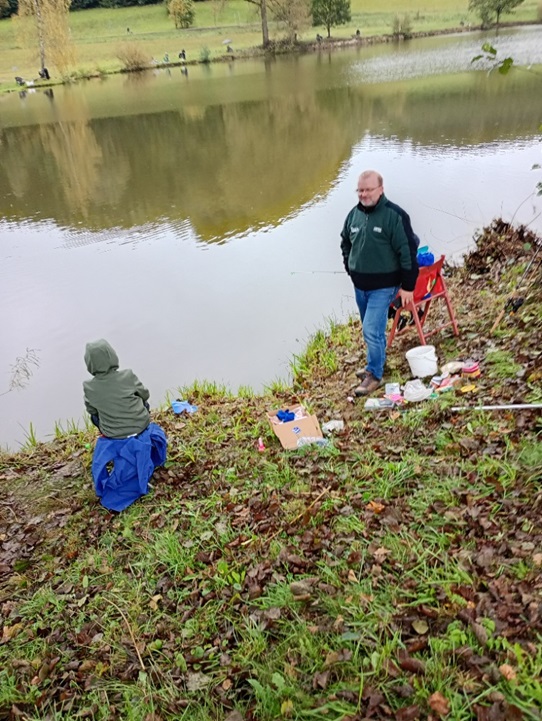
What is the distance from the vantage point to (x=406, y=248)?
4.70m

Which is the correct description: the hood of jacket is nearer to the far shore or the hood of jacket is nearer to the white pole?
the white pole

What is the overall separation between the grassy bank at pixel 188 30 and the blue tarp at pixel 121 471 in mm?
49851

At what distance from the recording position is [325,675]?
8.10ft

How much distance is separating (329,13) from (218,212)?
2227 inches

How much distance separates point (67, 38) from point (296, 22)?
961 inches

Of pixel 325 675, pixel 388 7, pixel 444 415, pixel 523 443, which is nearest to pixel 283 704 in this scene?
pixel 325 675

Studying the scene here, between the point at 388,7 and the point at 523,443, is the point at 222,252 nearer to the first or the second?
the point at 523,443

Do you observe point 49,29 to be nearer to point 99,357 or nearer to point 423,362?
point 99,357

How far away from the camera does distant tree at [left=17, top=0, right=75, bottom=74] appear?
42406mm

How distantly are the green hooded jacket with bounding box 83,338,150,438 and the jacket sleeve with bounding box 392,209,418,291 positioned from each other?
283cm

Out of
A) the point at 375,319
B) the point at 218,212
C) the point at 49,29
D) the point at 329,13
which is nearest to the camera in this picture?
the point at 375,319

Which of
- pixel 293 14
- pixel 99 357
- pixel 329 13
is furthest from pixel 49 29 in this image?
pixel 99 357

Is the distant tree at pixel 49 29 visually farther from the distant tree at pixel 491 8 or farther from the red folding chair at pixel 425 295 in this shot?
the red folding chair at pixel 425 295

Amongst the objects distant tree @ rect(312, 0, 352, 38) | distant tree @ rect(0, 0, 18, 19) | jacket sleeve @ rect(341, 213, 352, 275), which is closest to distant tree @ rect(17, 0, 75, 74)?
distant tree @ rect(0, 0, 18, 19)
